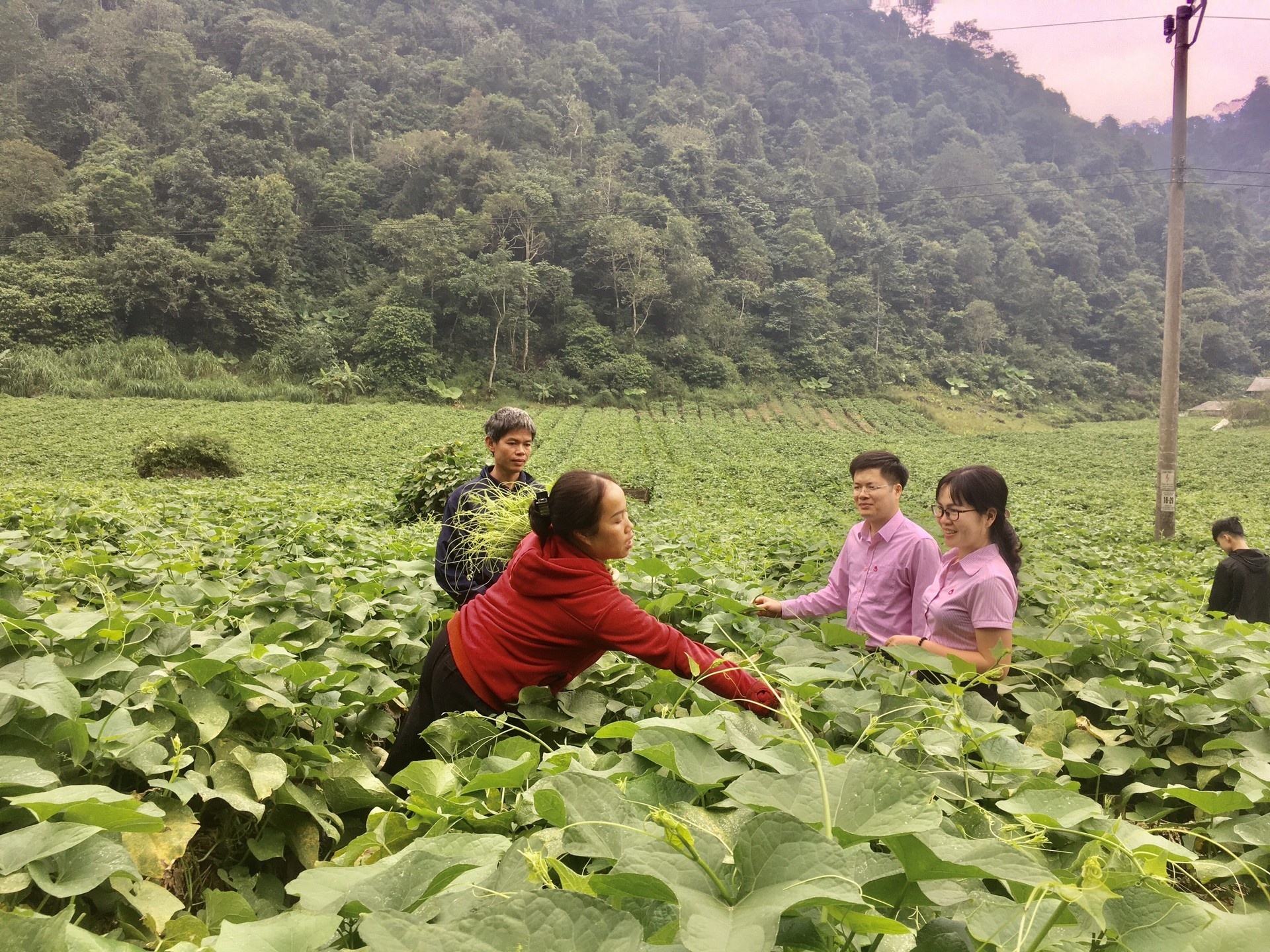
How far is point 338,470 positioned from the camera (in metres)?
15.5

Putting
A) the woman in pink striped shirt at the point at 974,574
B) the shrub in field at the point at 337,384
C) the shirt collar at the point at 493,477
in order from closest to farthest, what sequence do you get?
the woman in pink striped shirt at the point at 974,574, the shirt collar at the point at 493,477, the shrub in field at the point at 337,384

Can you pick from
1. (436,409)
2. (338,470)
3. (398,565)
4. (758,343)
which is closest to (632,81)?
(758,343)

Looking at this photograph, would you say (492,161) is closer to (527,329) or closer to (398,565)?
(527,329)

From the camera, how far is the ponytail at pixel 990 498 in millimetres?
2256

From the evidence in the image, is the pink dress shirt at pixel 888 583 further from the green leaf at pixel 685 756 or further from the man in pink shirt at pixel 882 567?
the green leaf at pixel 685 756

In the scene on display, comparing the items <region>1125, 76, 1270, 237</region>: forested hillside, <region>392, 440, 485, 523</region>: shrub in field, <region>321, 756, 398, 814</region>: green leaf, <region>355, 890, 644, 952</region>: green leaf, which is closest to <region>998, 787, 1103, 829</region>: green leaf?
<region>355, 890, 644, 952</region>: green leaf

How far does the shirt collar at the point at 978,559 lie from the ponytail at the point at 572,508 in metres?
1.17

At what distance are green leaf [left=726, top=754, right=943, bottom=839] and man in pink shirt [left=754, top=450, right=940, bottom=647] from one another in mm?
1733

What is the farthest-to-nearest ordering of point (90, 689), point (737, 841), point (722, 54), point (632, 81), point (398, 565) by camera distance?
1. point (722, 54)
2. point (632, 81)
3. point (398, 565)
4. point (90, 689)
5. point (737, 841)

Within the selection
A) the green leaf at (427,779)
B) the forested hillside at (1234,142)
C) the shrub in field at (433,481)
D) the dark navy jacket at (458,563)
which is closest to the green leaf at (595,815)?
the green leaf at (427,779)

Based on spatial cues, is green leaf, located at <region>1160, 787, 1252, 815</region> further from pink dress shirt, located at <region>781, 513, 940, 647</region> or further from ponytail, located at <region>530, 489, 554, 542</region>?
pink dress shirt, located at <region>781, 513, 940, 647</region>

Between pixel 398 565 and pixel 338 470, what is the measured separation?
528 inches

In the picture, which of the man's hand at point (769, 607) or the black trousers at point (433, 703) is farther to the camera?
the man's hand at point (769, 607)

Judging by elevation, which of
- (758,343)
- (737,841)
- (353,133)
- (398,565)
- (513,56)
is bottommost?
(398,565)
